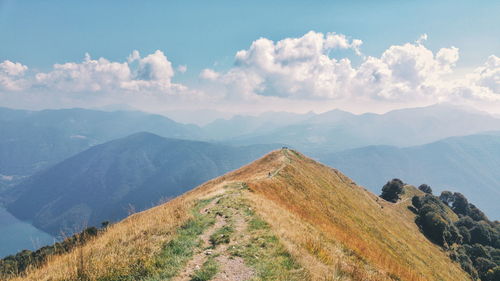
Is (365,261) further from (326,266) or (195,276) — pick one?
(195,276)

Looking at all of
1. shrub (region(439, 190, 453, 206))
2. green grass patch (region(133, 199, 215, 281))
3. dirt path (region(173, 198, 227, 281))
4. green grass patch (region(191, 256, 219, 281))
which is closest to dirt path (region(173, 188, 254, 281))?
dirt path (region(173, 198, 227, 281))

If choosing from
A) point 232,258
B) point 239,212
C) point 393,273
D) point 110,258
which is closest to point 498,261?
point 393,273

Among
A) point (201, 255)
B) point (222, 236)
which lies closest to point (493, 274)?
point (222, 236)

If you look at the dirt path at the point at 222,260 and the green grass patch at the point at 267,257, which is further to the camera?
the green grass patch at the point at 267,257

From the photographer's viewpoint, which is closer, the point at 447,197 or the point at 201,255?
the point at 201,255

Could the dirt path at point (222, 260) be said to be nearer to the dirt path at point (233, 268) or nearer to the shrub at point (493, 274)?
the dirt path at point (233, 268)

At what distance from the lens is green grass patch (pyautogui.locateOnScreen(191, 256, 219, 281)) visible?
851 cm

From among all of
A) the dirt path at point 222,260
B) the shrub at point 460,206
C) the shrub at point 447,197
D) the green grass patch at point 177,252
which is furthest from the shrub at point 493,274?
the shrub at point 447,197

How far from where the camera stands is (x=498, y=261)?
58.5 m

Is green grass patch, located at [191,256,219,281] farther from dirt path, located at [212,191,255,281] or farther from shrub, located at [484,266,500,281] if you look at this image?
shrub, located at [484,266,500,281]

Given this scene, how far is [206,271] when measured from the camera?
8.81 metres

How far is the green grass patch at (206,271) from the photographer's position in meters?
8.51

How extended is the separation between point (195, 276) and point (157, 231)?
4523 mm

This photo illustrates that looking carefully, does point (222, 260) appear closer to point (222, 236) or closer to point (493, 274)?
point (222, 236)
